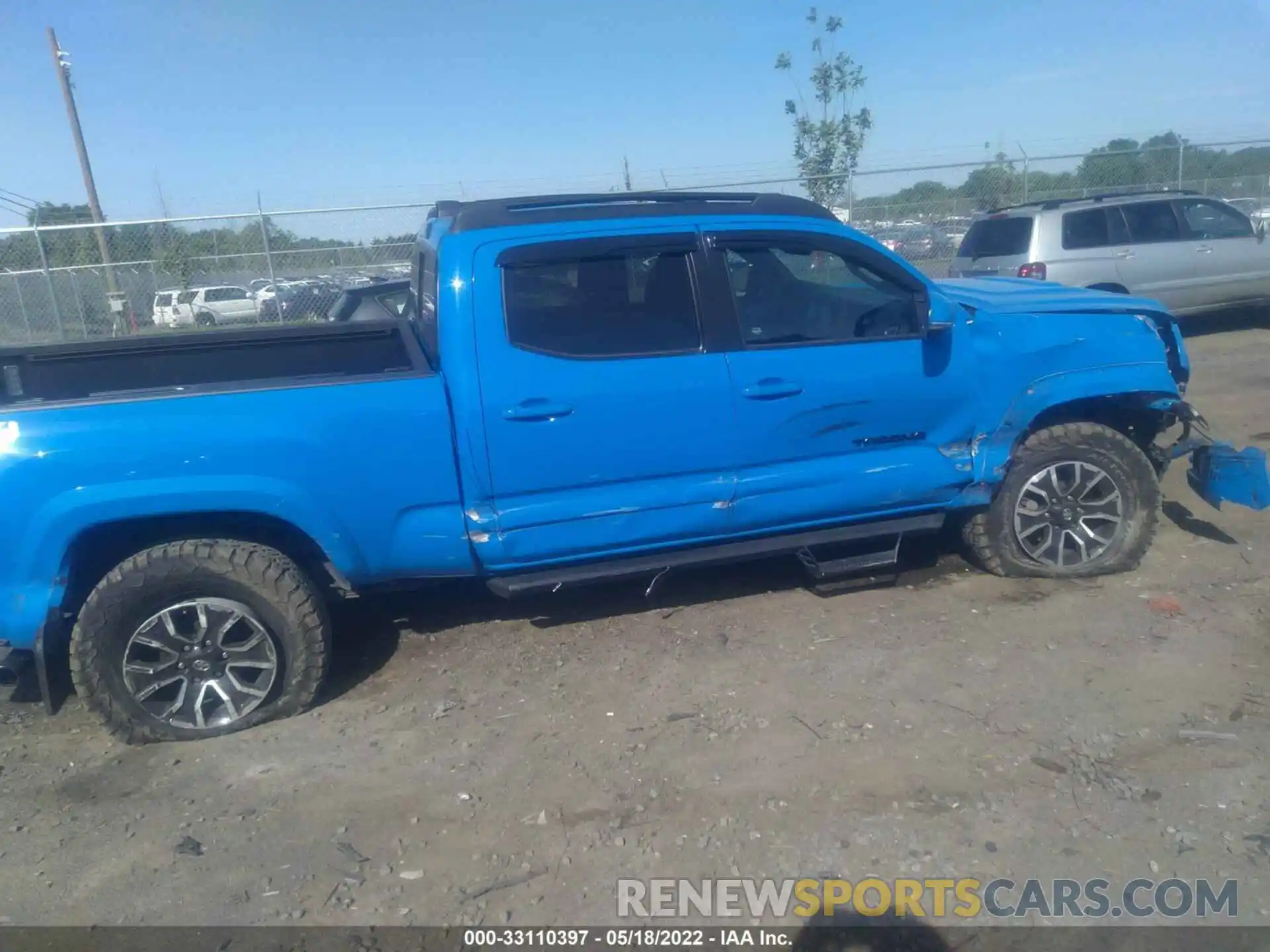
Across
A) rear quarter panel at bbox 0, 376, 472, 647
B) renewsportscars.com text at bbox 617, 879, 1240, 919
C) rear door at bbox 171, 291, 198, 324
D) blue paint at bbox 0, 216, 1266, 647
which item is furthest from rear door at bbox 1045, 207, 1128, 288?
rear door at bbox 171, 291, 198, 324

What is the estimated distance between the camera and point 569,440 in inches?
164

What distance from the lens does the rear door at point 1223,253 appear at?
37.5 ft

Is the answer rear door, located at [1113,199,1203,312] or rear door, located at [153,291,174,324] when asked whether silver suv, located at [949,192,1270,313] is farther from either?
rear door, located at [153,291,174,324]

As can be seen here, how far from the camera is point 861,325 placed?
464 cm

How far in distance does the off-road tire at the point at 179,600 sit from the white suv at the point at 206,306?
11308 millimetres

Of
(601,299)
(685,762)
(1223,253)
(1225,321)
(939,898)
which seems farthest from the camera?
(1225,321)

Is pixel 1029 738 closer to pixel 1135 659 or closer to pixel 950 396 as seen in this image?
pixel 1135 659

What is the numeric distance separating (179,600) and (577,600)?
6.54 ft

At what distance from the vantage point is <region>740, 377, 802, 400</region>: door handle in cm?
437

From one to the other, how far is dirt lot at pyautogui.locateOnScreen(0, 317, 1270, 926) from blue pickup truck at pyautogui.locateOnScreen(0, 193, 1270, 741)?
1.25 feet

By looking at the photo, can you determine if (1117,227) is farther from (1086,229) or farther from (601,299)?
(601,299)

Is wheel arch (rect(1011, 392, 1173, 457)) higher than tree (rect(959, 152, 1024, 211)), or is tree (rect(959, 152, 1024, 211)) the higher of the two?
tree (rect(959, 152, 1024, 211))

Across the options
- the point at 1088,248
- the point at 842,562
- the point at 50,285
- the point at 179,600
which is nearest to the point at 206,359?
the point at 179,600

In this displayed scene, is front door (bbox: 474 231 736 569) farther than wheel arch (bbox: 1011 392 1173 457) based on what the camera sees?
No
